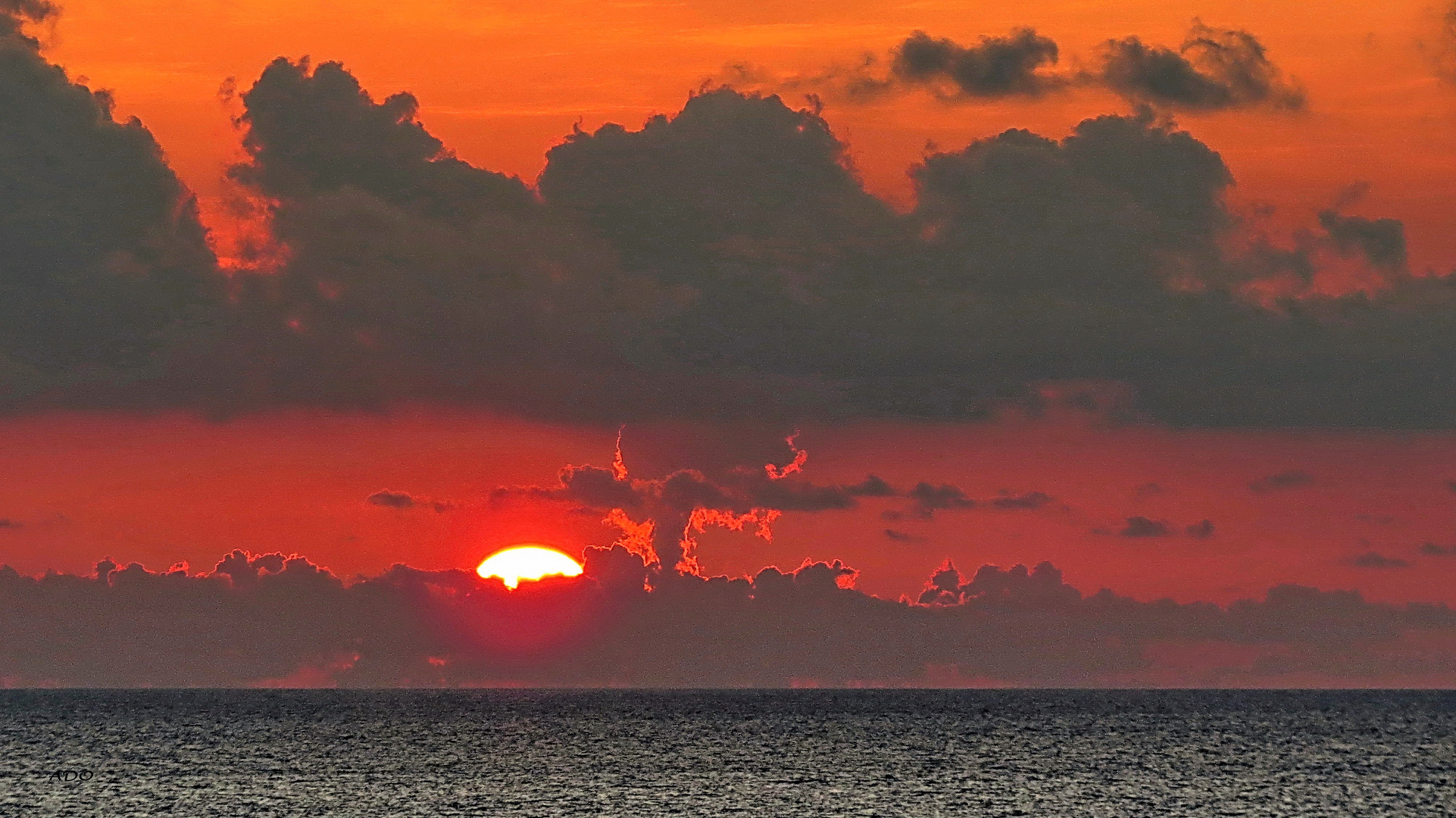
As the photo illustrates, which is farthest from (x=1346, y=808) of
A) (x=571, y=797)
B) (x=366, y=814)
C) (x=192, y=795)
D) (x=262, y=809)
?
(x=192, y=795)

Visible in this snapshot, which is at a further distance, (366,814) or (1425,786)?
(1425,786)

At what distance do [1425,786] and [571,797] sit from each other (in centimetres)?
6993

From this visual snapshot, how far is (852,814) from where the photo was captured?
359ft

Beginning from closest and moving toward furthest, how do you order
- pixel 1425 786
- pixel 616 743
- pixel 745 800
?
pixel 745 800, pixel 1425 786, pixel 616 743

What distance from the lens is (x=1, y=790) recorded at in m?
123

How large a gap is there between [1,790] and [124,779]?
16.8m

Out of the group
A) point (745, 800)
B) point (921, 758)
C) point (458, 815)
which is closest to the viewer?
point (458, 815)

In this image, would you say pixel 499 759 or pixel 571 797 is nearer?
pixel 571 797

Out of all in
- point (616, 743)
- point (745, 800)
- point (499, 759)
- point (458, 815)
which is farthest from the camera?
point (616, 743)

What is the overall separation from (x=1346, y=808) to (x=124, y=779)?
317 ft

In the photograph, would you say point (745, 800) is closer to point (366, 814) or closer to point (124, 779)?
point (366, 814)

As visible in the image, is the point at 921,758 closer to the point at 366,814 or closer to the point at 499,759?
the point at 499,759

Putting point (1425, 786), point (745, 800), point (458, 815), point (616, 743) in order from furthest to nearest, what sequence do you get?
1. point (616, 743)
2. point (1425, 786)
3. point (745, 800)
4. point (458, 815)

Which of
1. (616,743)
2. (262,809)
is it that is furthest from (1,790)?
(616,743)
